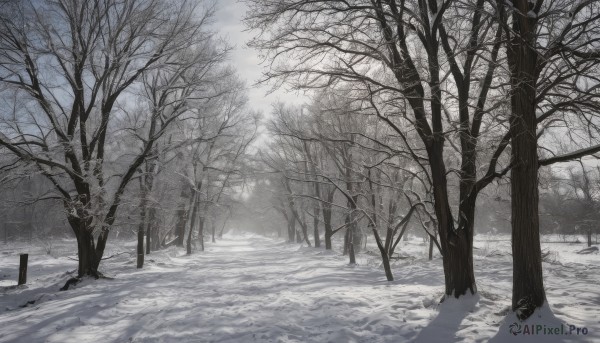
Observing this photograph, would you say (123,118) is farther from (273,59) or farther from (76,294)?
(273,59)

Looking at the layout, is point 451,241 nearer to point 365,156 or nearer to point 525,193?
point 525,193

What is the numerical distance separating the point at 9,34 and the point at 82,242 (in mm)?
6669

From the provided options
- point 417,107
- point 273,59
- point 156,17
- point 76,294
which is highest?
point 156,17

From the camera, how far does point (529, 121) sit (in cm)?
538

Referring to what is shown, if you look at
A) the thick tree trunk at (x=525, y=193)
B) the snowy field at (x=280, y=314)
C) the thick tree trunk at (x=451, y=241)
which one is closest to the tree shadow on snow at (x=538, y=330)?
the snowy field at (x=280, y=314)

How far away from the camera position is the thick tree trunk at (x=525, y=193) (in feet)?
17.3

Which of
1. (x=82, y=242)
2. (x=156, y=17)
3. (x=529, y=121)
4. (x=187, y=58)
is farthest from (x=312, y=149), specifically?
(x=529, y=121)

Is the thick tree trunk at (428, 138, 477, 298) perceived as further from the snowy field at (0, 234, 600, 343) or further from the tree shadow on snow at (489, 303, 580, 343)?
the tree shadow on snow at (489, 303, 580, 343)

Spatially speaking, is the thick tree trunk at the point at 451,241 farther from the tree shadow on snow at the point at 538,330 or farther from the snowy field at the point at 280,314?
the tree shadow on snow at the point at 538,330

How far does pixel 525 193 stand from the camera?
5.39 metres

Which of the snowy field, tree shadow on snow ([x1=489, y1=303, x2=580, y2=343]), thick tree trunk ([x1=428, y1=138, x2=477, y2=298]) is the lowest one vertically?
the snowy field

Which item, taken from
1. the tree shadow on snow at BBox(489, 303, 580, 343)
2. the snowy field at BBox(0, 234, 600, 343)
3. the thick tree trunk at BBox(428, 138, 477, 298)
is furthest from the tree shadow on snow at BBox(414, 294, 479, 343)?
the tree shadow on snow at BBox(489, 303, 580, 343)

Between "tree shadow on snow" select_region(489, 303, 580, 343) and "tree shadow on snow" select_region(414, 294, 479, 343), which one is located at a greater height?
"tree shadow on snow" select_region(489, 303, 580, 343)

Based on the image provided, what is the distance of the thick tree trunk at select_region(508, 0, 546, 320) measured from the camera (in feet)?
17.3
